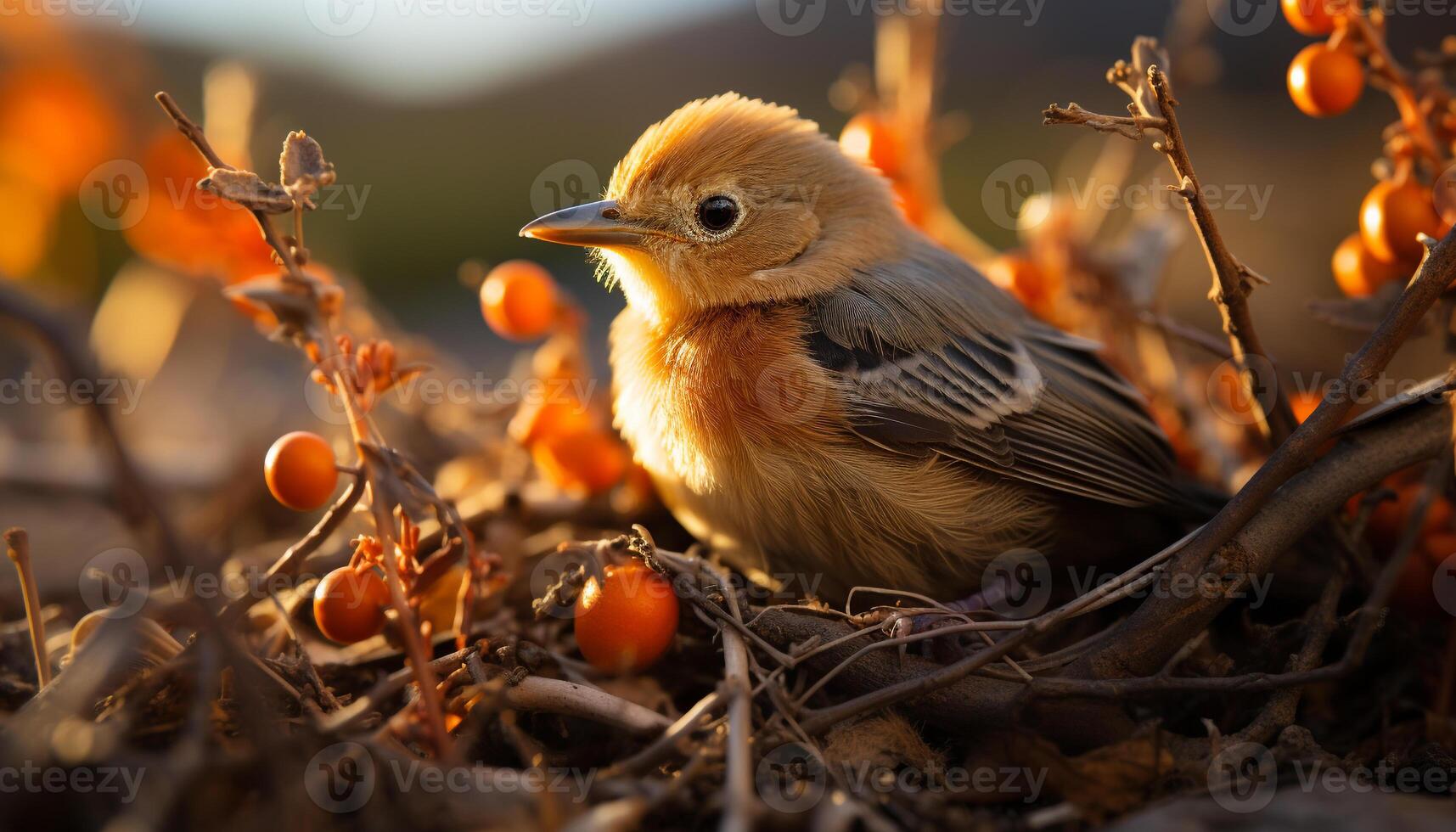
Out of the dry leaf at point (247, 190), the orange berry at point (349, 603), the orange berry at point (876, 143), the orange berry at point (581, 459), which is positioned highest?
the orange berry at point (876, 143)

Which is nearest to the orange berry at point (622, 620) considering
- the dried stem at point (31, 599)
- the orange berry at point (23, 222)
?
the dried stem at point (31, 599)

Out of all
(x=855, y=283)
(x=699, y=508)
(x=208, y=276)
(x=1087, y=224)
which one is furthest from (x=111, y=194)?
(x=1087, y=224)

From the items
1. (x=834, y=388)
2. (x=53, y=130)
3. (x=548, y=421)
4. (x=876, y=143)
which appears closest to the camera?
(x=834, y=388)

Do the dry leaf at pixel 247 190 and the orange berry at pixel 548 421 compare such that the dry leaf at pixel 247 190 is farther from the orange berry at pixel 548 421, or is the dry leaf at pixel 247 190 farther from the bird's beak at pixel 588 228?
the orange berry at pixel 548 421

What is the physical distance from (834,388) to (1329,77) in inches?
63.5

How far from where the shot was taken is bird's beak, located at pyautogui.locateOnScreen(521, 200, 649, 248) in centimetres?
295

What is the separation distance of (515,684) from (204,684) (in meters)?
0.68

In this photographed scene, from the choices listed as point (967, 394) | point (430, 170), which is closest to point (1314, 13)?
point (967, 394)

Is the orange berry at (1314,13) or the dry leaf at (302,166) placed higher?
the orange berry at (1314,13)

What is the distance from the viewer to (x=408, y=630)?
1786 mm

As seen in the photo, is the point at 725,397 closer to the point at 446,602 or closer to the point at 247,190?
the point at 446,602

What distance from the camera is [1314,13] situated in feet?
8.50

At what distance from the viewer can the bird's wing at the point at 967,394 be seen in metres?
2.80

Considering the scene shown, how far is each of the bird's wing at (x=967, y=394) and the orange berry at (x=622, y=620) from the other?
818mm
